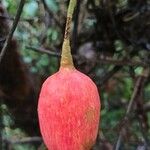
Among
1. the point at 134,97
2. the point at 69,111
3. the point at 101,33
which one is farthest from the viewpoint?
the point at 101,33

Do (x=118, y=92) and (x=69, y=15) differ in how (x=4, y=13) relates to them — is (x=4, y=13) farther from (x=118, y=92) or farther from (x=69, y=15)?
(x=118, y=92)

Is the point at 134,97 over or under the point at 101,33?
under

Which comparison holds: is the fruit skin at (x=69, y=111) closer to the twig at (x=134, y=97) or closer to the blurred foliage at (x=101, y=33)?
the twig at (x=134, y=97)

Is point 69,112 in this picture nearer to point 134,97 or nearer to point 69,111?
point 69,111

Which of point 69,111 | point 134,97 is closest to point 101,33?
point 134,97

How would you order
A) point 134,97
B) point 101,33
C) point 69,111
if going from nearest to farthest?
1. point 69,111
2. point 134,97
3. point 101,33

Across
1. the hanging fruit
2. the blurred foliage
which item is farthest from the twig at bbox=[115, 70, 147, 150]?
the hanging fruit

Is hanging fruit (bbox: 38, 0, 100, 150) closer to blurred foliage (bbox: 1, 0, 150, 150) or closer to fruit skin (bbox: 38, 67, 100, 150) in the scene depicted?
fruit skin (bbox: 38, 67, 100, 150)

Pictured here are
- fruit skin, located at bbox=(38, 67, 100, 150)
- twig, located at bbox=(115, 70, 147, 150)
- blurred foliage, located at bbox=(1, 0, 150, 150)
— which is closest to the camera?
fruit skin, located at bbox=(38, 67, 100, 150)
